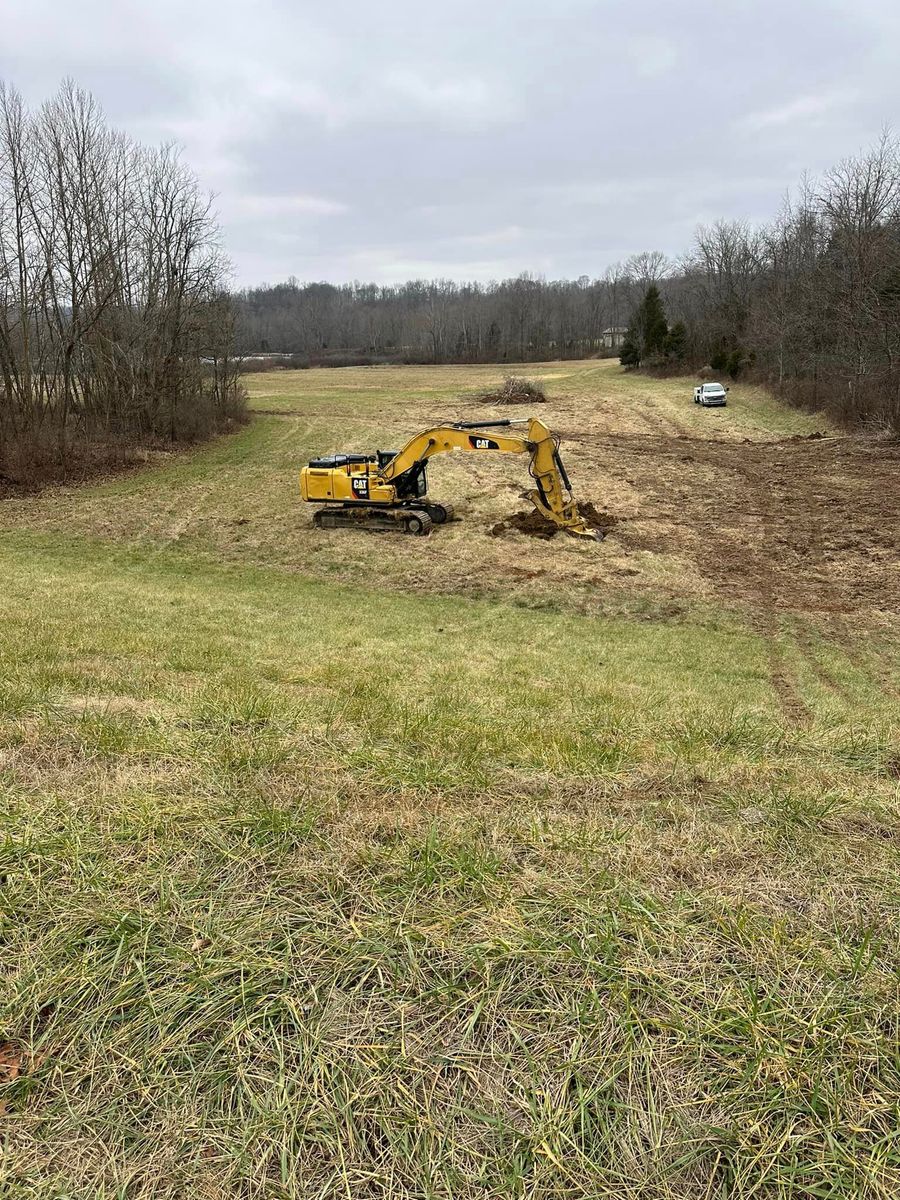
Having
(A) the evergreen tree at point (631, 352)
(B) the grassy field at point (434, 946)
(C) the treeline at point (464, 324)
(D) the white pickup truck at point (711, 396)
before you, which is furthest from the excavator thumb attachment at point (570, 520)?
(C) the treeline at point (464, 324)

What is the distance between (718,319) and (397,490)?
55019 millimetres

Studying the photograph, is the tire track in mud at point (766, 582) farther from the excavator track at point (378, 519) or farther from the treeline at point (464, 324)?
the treeline at point (464, 324)

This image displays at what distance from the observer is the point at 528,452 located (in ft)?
54.9

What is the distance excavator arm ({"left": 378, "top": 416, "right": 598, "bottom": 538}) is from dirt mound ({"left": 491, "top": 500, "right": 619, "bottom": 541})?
0.23m

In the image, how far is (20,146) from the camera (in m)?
26.5

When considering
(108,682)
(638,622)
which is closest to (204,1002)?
(108,682)

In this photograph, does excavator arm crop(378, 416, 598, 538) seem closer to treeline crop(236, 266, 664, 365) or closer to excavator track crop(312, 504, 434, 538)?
excavator track crop(312, 504, 434, 538)

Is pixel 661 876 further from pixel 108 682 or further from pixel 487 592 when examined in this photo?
pixel 487 592

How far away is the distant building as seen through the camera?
350ft

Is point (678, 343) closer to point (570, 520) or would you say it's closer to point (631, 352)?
point (631, 352)

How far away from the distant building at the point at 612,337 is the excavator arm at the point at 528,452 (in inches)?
3701

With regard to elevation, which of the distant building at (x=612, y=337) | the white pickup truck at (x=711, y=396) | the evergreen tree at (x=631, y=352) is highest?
the distant building at (x=612, y=337)

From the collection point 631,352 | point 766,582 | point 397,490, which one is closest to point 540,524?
point 397,490

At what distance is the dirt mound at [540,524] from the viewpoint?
18.5 metres
